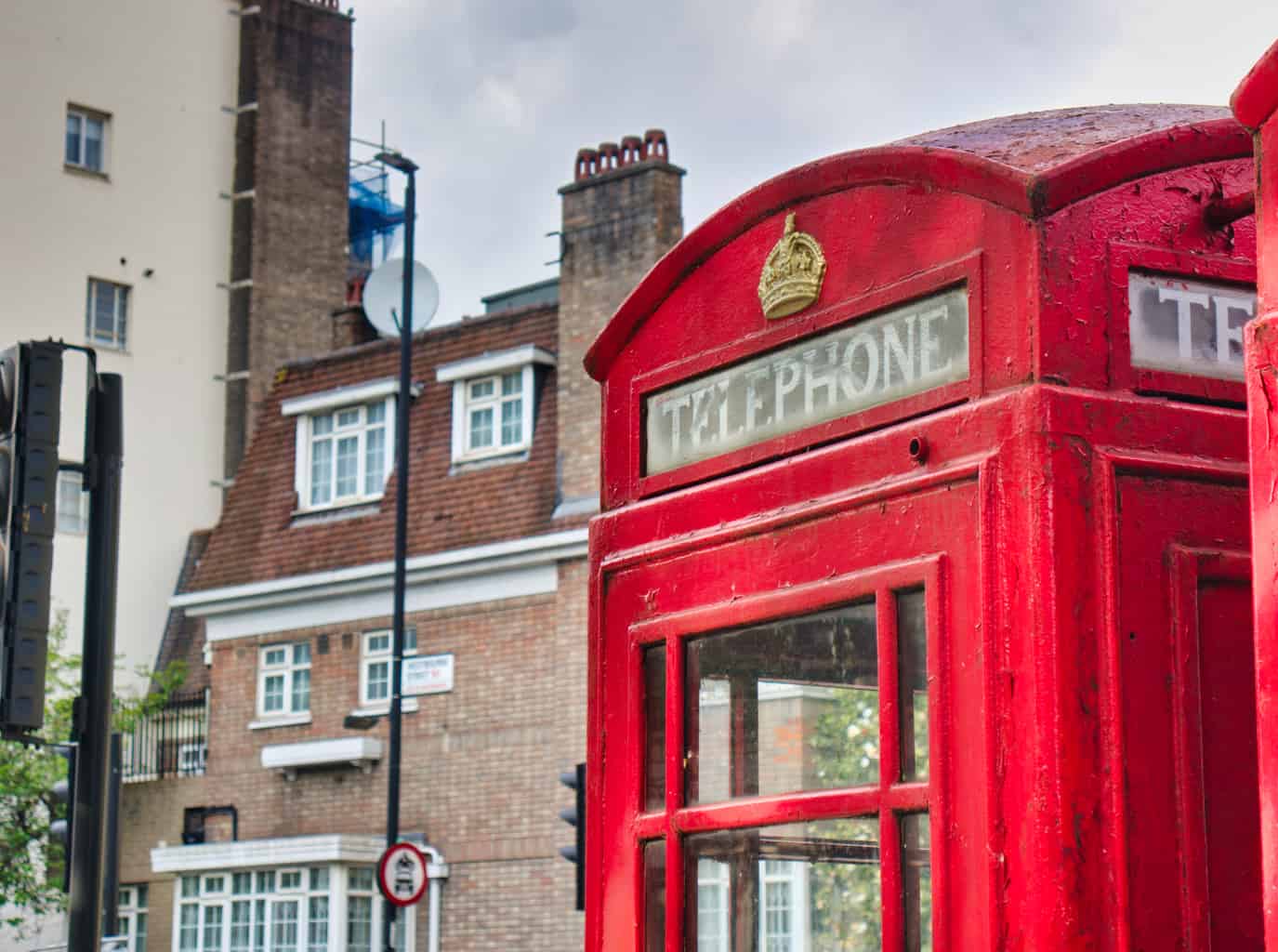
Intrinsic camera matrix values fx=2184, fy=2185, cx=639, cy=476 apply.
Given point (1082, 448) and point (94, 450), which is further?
point (94, 450)

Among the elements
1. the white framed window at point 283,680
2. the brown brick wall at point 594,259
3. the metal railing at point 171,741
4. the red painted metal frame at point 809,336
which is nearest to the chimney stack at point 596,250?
the brown brick wall at point 594,259

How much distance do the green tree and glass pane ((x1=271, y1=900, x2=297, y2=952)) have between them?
10.3 feet

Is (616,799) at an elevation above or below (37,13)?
below

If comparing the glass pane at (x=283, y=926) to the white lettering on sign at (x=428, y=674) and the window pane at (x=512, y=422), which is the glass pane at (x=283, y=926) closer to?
the white lettering on sign at (x=428, y=674)

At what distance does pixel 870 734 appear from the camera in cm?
409

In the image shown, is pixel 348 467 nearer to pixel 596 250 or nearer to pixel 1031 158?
pixel 596 250

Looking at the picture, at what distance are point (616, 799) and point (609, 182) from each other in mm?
23572

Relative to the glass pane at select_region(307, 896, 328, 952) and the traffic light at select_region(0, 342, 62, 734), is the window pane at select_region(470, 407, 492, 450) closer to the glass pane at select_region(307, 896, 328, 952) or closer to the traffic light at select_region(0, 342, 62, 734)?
the glass pane at select_region(307, 896, 328, 952)

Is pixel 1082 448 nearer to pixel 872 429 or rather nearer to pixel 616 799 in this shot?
pixel 872 429

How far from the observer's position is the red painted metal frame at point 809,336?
13.2 ft

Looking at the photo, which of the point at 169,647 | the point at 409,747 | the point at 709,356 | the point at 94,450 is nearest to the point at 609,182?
the point at 409,747

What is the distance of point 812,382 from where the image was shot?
14.7 feet

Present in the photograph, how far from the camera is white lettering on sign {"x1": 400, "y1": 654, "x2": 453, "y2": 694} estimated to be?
991 inches

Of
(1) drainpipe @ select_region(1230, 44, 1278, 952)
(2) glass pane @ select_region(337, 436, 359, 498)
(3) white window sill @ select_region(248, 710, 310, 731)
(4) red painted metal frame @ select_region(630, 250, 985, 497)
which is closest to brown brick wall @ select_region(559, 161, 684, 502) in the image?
(2) glass pane @ select_region(337, 436, 359, 498)
